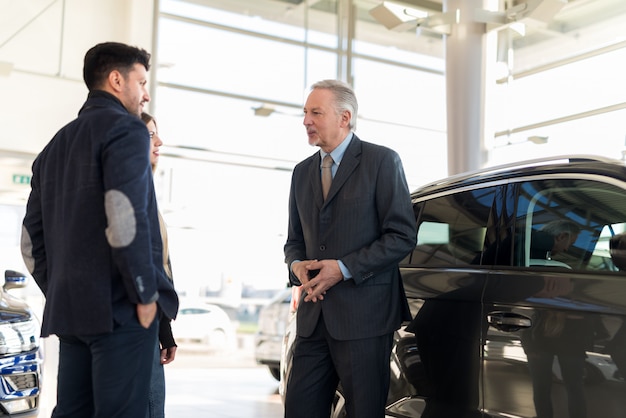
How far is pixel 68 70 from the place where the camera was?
1052 cm

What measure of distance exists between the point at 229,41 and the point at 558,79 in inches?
201

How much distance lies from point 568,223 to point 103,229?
152 centimetres

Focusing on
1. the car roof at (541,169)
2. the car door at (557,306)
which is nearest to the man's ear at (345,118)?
the car roof at (541,169)

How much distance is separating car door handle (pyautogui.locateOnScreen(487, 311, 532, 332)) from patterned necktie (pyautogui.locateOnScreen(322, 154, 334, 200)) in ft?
2.47

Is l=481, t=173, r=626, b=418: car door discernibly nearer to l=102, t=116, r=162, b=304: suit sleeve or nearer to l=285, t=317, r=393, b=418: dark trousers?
l=285, t=317, r=393, b=418: dark trousers

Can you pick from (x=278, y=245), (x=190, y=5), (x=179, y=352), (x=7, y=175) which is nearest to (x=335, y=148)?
(x=7, y=175)

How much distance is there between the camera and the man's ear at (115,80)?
2443 mm

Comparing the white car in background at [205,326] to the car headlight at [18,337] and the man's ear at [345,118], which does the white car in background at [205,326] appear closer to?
the car headlight at [18,337]

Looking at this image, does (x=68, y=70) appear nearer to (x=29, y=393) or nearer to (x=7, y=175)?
(x=7, y=175)

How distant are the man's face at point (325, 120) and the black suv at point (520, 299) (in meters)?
0.58

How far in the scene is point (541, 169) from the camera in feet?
9.34

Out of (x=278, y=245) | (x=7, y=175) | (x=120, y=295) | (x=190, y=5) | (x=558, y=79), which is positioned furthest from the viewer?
(x=278, y=245)

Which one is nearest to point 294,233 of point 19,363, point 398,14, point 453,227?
point 453,227

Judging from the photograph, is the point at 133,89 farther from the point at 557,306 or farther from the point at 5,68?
the point at 5,68
